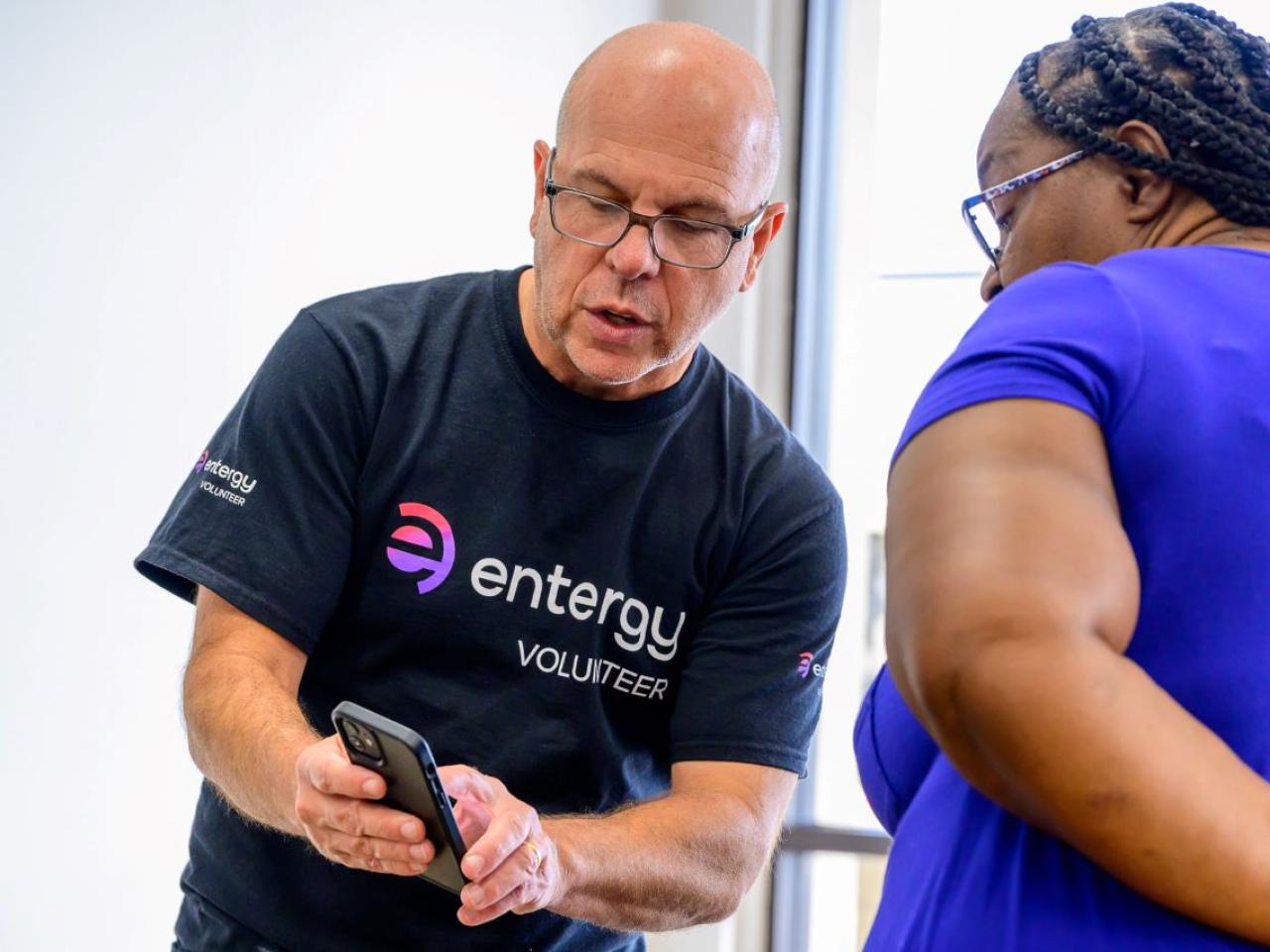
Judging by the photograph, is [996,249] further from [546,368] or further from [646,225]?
[546,368]

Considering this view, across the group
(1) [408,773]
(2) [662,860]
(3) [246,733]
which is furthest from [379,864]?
(2) [662,860]

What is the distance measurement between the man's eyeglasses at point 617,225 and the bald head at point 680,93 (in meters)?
0.08

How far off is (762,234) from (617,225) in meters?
0.25

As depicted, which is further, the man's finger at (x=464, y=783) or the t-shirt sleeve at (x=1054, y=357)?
the man's finger at (x=464, y=783)

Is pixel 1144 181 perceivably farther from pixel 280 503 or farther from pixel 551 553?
pixel 280 503

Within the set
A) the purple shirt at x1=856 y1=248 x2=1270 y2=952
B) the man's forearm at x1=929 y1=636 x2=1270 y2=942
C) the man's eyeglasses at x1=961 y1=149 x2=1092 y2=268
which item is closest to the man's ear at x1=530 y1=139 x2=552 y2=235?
the man's eyeglasses at x1=961 y1=149 x2=1092 y2=268

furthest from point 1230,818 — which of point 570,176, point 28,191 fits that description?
point 28,191

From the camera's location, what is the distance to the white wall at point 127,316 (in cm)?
180

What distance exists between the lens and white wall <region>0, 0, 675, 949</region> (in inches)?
71.1

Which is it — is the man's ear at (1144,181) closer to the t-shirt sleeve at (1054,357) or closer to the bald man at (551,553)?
the t-shirt sleeve at (1054,357)

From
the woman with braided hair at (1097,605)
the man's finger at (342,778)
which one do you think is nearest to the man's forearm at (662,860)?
the man's finger at (342,778)

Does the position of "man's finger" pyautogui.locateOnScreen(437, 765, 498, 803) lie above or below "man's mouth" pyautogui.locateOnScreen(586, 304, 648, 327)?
below

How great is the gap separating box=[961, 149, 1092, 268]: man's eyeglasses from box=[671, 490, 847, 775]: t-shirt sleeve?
480 millimetres

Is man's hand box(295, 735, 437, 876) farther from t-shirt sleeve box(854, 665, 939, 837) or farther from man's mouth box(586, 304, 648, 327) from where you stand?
man's mouth box(586, 304, 648, 327)
